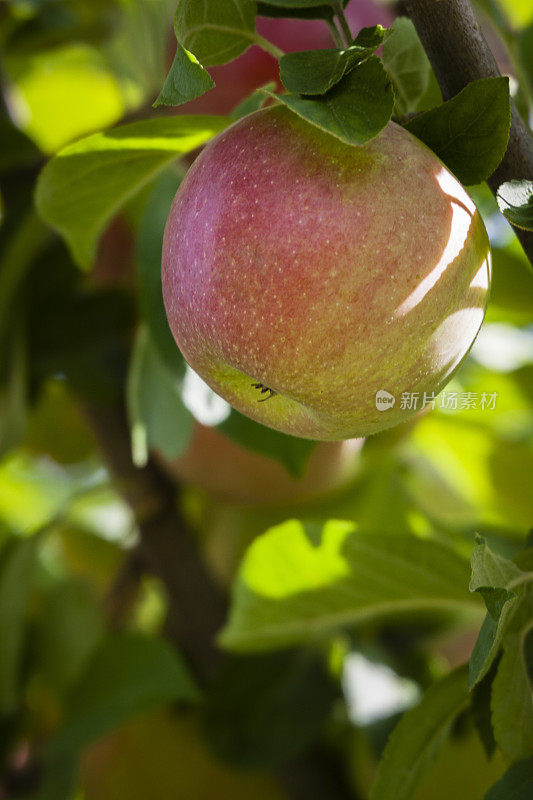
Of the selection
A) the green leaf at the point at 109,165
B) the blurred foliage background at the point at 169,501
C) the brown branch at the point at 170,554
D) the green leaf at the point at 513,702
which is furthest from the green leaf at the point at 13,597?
the green leaf at the point at 513,702

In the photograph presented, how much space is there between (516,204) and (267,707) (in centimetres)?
72

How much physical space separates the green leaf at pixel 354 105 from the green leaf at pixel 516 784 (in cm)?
34

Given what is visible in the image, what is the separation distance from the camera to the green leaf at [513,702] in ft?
1.56

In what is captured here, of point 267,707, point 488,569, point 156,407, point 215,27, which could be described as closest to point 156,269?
point 156,407

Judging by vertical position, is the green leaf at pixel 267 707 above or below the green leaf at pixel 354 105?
below

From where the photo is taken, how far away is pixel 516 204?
40cm

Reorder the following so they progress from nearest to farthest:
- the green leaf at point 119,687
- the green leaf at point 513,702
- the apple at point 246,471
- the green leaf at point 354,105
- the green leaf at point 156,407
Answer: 1. the green leaf at point 354,105
2. the green leaf at point 513,702
3. the green leaf at point 156,407
4. the green leaf at point 119,687
5. the apple at point 246,471

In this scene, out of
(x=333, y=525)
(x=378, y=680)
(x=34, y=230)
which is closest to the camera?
(x=333, y=525)

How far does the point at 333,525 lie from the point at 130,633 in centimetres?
40

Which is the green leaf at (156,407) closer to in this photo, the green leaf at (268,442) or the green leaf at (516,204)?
the green leaf at (268,442)

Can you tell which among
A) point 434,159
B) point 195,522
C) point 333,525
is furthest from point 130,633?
point 434,159

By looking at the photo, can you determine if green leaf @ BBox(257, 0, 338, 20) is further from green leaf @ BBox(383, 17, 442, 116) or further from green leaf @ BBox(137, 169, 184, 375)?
green leaf @ BBox(137, 169, 184, 375)

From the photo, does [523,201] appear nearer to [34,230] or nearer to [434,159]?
[434,159]

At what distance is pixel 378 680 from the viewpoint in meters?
1.05
